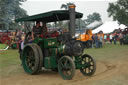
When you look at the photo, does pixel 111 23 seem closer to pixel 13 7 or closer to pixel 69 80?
pixel 13 7

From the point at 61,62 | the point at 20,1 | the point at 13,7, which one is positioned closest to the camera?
the point at 61,62

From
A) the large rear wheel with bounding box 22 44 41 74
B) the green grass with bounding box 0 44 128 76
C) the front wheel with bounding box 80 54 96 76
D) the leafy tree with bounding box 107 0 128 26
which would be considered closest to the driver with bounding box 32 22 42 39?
the large rear wheel with bounding box 22 44 41 74

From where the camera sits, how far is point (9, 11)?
136ft

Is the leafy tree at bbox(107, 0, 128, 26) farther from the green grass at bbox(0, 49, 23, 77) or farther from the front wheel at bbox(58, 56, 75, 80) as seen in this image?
the front wheel at bbox(58, 56, 75, 80)

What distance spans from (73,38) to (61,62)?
794 mm

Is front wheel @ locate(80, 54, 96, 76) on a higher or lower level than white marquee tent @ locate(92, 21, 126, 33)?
lower

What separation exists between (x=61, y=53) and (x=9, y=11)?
1478 inches

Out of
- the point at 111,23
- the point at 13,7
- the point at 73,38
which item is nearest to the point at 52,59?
the point at 73,38

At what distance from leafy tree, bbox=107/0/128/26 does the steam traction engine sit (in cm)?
2825

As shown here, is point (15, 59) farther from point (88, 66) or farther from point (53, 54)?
point (88, 66)

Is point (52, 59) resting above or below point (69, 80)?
above

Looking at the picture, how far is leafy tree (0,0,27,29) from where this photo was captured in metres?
38.2

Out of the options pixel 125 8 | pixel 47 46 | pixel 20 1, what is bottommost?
pixel 47 46

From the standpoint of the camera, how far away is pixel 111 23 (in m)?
38.5
